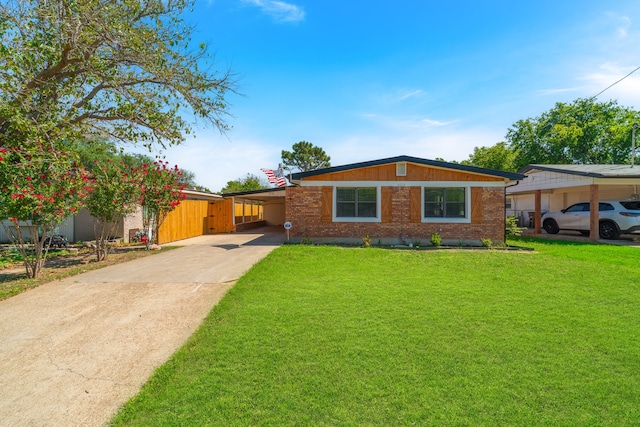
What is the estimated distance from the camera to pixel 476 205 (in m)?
11.9

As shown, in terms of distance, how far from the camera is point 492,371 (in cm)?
299

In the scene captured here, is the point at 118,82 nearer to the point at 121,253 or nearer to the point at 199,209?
the point at 121,253

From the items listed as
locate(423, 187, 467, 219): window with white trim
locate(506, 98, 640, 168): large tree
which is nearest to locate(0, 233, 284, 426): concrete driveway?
locate(423, 187, 467, 219): window with white trim

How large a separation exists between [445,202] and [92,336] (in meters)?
11.5

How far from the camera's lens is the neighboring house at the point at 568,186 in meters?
12.6

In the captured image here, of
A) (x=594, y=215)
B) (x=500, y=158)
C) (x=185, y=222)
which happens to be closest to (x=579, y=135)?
(x=500, y=158)

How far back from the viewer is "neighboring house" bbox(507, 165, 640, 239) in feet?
41.4

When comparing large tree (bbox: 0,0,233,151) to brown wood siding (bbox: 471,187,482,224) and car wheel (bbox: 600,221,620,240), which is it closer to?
brown wood siding (bbox: 471,187,482,224)

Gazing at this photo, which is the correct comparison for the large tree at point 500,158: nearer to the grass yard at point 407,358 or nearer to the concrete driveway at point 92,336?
the grass yard at point 407,358

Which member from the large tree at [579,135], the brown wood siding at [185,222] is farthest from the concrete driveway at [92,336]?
the large tree at [579,135]

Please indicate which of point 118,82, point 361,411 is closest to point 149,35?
point 118,82

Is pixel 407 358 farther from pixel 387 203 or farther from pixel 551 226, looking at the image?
pixel 551 226

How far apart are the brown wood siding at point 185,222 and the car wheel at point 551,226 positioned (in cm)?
1865

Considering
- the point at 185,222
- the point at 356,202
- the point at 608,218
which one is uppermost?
the point at 356,202
